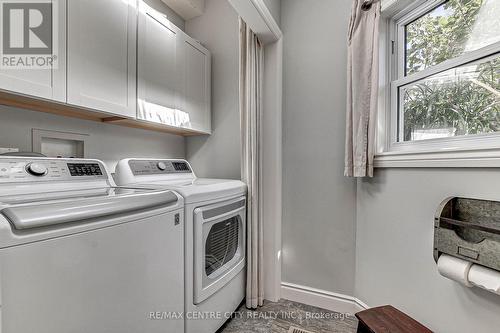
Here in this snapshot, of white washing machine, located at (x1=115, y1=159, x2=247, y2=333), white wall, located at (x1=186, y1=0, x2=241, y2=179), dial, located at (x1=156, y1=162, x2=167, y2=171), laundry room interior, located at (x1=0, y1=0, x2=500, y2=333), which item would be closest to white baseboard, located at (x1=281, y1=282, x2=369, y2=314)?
laundry room interior, located at (x1=0, y1=0, x2=500, y2=333)

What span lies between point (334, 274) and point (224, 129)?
59.4 inches

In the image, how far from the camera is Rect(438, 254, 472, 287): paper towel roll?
0.96m

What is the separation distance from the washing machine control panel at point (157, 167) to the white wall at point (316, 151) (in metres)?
0.88

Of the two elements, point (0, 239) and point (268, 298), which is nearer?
point (0, 239)

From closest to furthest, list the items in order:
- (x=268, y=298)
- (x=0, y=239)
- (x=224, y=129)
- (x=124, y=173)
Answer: (x=0, y=239) < (x=124, y=173) < (x=268, y=298) < (x=224, y=129)

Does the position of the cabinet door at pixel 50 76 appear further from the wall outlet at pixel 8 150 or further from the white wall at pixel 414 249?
the white wall at pixel 414 249

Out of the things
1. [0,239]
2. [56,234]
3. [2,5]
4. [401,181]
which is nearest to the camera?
[0,239]

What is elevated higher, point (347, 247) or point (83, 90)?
point (83, 90)

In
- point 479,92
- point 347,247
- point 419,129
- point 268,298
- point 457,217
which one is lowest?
point 268,298

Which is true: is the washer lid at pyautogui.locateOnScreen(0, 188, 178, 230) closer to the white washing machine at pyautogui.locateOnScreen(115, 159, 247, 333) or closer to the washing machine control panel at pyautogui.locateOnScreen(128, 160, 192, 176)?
the white washing machine at pyautogui.locateOnScreen(115, 159, 247, 333)

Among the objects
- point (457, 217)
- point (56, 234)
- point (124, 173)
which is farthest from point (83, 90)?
point (457, 217)

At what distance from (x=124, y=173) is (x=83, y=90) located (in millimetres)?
530

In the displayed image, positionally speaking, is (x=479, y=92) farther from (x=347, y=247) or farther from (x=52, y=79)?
(x=52, y=79)

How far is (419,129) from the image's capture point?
4.74ft
